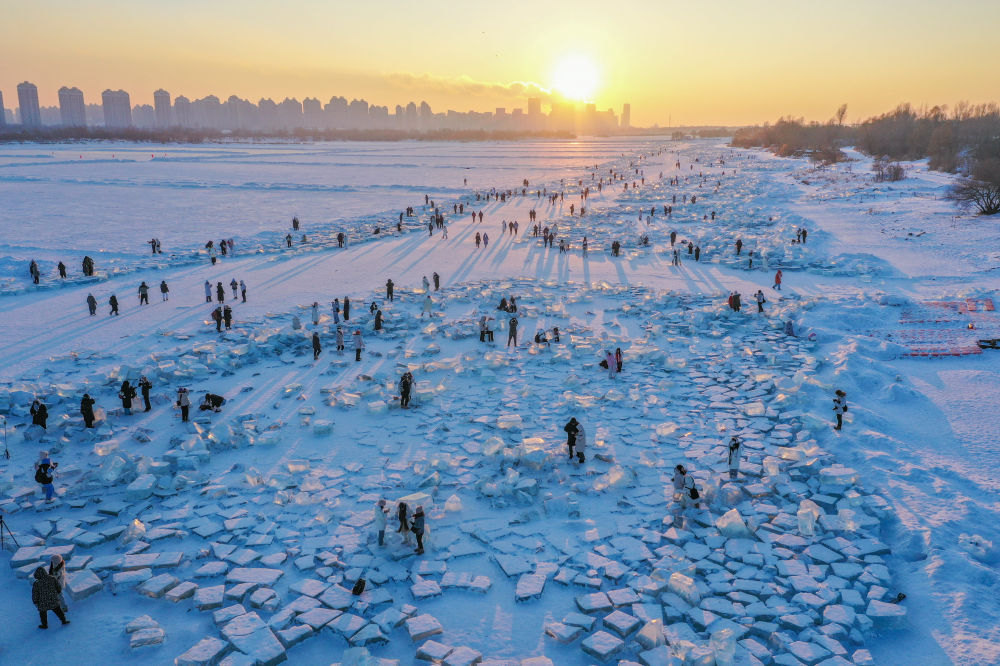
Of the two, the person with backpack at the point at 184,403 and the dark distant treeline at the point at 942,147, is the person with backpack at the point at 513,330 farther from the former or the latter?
the dark distant treeline at the point at 942,147

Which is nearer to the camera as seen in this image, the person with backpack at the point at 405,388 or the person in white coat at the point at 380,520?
the person in white coat at the point at 380,520

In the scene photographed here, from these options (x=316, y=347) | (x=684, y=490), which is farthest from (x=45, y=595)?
(x=316, y=347)

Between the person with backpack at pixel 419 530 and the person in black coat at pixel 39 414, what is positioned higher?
the person in black coat at pixel 39 414

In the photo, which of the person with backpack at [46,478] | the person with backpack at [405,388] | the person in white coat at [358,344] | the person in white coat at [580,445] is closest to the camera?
the person with backpack at [46,478]

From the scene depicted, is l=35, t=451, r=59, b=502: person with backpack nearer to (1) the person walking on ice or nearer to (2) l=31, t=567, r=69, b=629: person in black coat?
(2) l=31, t=567, r=69, b=629: person in black coat

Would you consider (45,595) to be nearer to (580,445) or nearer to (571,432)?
(571,432)

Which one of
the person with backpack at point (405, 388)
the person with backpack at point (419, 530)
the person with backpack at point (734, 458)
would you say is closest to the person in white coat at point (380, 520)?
the person with backpack at point (419, 530)
